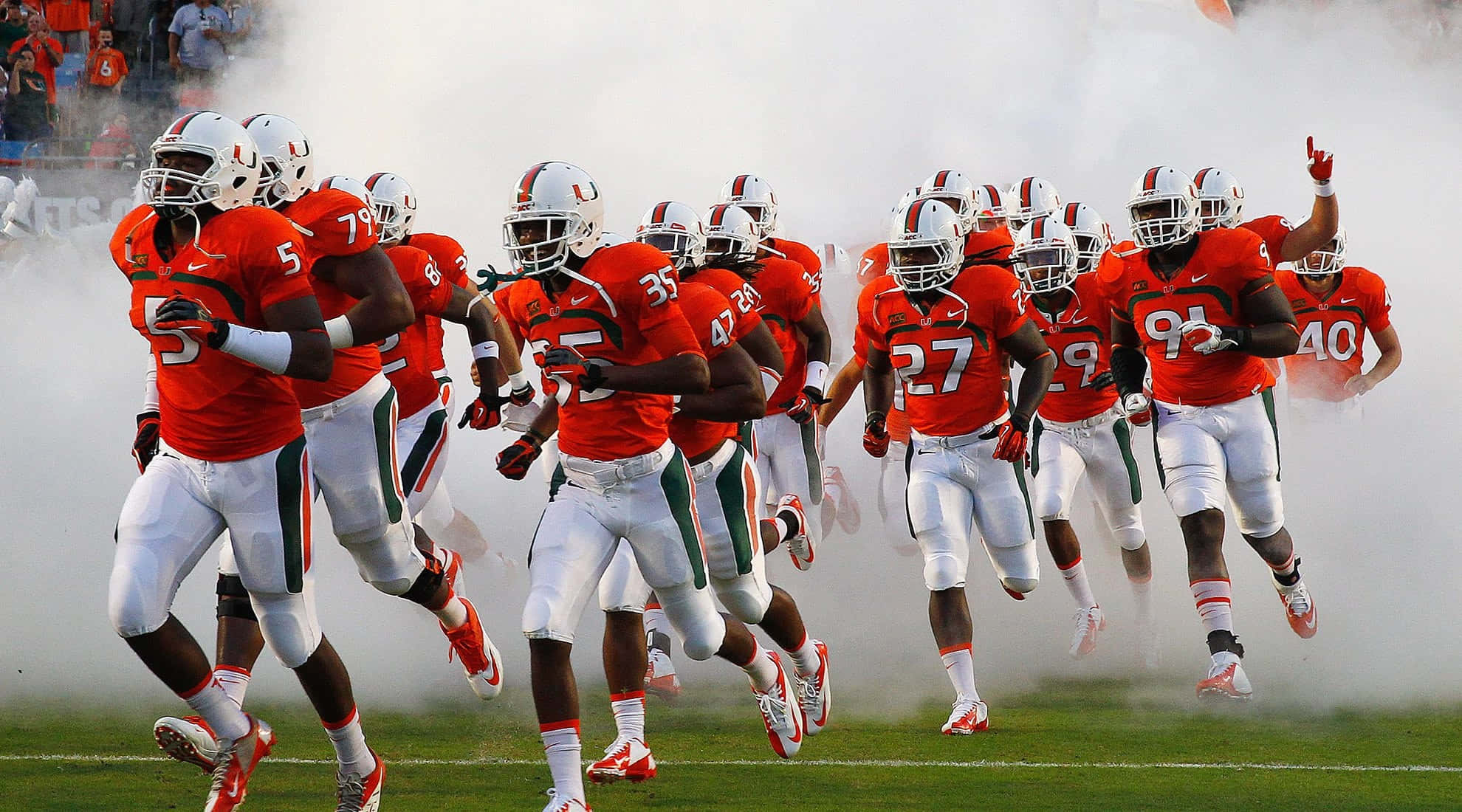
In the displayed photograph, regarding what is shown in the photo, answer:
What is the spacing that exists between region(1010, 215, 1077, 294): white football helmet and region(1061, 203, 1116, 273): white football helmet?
1.15 ft

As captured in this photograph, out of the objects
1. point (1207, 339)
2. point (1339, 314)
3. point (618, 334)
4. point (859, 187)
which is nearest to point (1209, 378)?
point (1207, 339)

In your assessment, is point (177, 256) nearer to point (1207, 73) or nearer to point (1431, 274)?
point (1431, 274)

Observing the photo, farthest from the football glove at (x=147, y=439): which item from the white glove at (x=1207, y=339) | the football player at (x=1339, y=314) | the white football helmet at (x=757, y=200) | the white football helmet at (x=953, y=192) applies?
the football player at (x=1339, y=314)

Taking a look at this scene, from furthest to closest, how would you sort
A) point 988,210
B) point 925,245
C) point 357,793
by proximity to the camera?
point 988,210 → point 925,245 → point 357,793

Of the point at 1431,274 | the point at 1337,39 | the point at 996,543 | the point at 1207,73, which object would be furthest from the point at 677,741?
the point at 1337,39

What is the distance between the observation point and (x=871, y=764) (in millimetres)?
5160

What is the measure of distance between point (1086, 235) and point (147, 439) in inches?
169

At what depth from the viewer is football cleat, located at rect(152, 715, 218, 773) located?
3992 mm

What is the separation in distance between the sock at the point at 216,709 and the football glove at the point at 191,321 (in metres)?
0.88

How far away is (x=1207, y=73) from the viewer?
493 inches

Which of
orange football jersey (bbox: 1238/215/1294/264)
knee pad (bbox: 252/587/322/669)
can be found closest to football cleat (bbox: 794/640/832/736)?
knee pad (bbox: 252/587/322/669)

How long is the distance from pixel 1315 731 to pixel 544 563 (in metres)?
2.82

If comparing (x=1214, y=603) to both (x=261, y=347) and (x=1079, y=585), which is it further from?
(x=261, y=347)

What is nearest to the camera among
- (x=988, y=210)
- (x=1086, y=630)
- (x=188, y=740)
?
(x=188, y=740)
